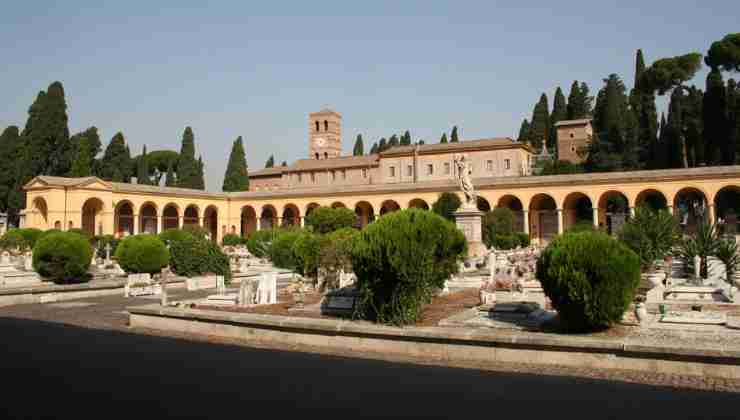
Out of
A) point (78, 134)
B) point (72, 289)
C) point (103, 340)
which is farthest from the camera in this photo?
point (78, 134)

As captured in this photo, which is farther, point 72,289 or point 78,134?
point 78,134

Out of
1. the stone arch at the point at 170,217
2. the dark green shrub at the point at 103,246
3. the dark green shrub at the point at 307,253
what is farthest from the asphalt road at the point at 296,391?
the stone arch at the point at 170,217

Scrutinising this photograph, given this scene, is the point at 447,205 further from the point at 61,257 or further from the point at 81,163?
the point at 81,163

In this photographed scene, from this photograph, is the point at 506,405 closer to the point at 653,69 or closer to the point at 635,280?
the point at 635,280

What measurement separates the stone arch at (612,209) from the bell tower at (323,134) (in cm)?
4118

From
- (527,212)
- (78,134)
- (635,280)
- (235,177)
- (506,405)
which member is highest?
(78,134)

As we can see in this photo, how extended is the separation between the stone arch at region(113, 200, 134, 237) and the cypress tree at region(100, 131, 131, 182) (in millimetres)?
12750

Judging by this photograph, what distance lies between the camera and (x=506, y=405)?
5656mm

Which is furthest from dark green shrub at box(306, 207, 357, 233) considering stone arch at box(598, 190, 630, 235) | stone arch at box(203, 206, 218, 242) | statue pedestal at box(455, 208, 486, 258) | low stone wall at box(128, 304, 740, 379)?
low stone wall at box(128, 304, 740, 379)

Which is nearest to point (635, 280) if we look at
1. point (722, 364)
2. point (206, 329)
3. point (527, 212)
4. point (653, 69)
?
point (722, 364)

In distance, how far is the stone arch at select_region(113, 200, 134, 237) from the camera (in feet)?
162

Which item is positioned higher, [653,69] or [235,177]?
[653,69]

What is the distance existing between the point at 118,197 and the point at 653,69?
50.1 m

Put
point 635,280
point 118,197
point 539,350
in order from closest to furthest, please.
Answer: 1. point 539,350
2. point 635,280
3. point 118,197
